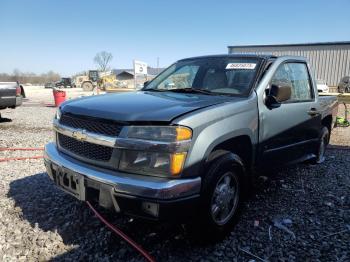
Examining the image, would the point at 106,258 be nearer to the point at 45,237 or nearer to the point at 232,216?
the point at 45,237

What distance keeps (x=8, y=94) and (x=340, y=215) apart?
9627mm

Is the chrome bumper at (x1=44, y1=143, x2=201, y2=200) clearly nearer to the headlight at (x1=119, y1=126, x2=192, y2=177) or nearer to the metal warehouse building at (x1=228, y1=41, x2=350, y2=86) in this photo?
the headlight at (x1=119, y1=126, x2=192, y2=177)

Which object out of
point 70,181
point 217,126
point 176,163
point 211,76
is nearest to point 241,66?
point 211,76

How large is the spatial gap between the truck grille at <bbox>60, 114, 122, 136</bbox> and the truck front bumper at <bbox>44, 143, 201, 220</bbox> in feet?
1.02

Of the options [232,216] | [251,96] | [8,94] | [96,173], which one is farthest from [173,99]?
[8,94]

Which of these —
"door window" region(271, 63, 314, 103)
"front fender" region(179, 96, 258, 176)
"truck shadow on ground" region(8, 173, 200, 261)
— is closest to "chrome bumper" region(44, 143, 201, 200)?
A: "front fender" region(179, 96, 258, 176)

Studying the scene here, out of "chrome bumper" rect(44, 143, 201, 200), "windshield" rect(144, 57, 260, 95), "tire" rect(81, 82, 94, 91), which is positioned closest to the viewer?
"chrome bumper" rect(44, 143, 201, 200)

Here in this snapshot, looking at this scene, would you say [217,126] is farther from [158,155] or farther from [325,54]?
[325,54]

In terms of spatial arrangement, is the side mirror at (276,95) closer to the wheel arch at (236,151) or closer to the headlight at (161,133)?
the wheel arch at (236,151)

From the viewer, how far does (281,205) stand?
3.93 metres

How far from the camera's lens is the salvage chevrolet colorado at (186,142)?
244 cm

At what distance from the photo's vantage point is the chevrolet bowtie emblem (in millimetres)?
2779

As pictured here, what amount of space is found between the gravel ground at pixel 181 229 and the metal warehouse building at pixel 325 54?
2821 centimetres

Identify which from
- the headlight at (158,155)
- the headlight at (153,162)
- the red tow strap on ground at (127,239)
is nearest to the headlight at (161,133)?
the headlight at (158,155)
